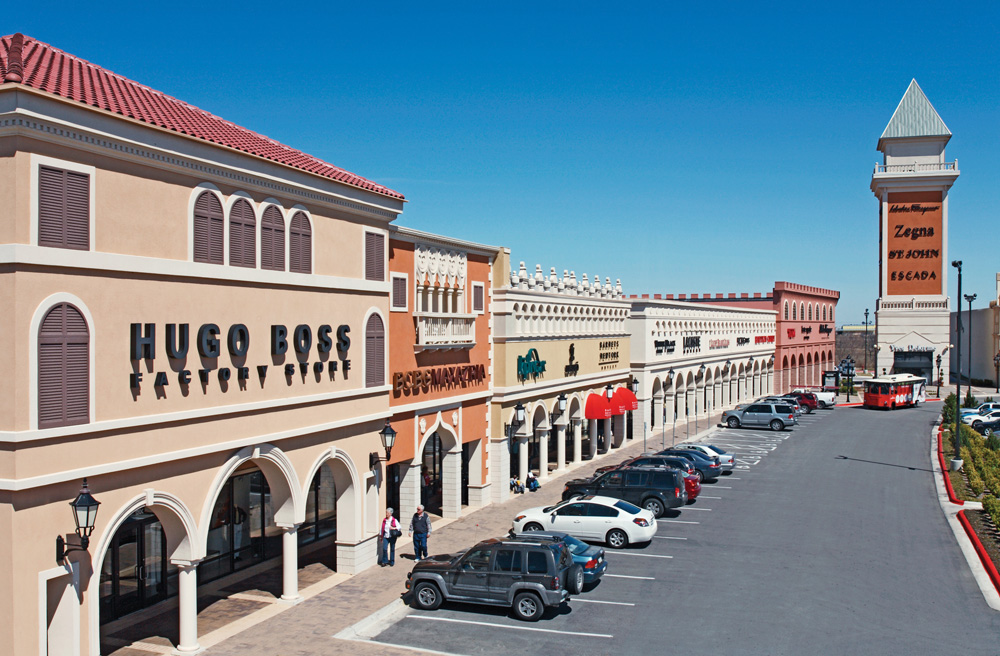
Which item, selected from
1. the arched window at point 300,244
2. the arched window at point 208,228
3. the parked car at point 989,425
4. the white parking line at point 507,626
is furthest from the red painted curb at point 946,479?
the arched window at point 208,228

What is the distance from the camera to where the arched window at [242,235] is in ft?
61.6

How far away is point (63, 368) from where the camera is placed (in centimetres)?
1477

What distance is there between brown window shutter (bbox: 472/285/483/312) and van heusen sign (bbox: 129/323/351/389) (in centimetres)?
891

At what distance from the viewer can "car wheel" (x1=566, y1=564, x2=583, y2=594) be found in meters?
19.6

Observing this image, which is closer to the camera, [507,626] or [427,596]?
[507,626]

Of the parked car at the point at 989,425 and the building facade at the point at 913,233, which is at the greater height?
the building facade at the point at 913,233

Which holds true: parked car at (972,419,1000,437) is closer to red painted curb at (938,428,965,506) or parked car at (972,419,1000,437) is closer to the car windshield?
red painted curb at (938,428,965,506)

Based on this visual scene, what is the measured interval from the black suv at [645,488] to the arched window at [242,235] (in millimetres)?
14890

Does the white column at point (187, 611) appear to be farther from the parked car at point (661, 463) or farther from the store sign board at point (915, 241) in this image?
the store sign board at point (915, 241)

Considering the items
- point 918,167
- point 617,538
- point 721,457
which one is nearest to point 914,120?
point 918,167

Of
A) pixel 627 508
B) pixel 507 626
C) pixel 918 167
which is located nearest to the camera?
pixel 507 626

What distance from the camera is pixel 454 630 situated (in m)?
18.6

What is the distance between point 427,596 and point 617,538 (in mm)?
7529

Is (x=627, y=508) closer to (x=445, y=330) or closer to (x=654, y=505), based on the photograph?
(x=654, y=505)
